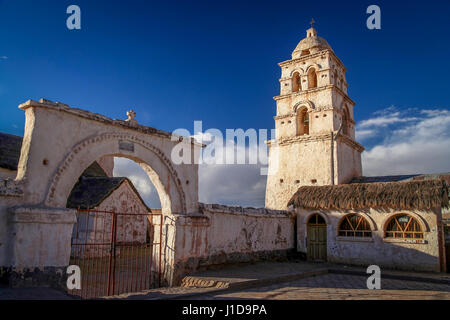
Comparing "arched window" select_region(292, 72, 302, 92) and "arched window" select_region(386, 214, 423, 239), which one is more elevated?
"arched window" select_region(292, 72, 302, 92)

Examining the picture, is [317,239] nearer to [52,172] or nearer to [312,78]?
[312,78]

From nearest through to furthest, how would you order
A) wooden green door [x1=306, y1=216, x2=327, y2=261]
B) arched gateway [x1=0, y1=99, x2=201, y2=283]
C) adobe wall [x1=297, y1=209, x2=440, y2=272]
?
arched gateway [x1=0, y1=99, x2=201, y2=283], adobe wall [x1=297, y1=209, x2=440, y2=272], wooden green door [x1=306, y1=216, x2=327, y2=261]

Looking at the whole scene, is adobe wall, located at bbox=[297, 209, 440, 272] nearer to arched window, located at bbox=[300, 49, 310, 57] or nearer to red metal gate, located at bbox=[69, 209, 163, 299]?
red metal gate, located at bbox=[69, 209, 163, 299]

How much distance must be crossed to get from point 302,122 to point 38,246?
1740 cm

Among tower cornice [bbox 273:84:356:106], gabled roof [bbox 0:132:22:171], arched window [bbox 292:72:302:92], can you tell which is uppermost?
arched window [bbox 292:72:302:92]

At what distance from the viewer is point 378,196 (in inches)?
534

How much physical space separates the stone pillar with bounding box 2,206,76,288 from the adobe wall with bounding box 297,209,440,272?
10.8 m

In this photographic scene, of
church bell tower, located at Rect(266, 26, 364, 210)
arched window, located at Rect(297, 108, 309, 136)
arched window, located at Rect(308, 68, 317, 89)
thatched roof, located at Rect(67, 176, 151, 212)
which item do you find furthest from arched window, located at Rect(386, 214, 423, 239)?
thatched roof, located at Rect(67, 176, 151, 212)

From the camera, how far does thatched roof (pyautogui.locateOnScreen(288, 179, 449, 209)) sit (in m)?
12.5

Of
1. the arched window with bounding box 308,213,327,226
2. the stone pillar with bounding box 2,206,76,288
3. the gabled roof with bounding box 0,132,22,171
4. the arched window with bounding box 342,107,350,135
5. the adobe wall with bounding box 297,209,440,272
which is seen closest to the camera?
the stone pillar with bounding box 2,206,76,288

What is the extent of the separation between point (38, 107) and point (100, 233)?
10.8 meters

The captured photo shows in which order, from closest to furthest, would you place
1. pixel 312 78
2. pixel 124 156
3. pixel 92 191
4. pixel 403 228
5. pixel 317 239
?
pixel 124 156, pixel 403 228, pixel 317 239, pixel 92 191, pixel 312 78

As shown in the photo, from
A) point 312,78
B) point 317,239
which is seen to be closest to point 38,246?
point 317,239
